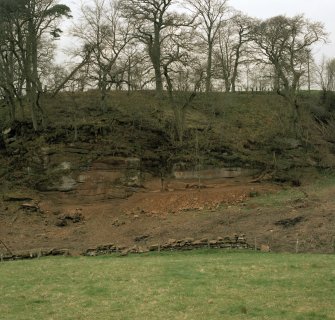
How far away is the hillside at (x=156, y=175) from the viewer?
1027 inches

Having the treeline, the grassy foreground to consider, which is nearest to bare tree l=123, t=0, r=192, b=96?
the treeline

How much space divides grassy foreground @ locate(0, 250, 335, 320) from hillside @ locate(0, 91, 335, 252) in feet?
19.2

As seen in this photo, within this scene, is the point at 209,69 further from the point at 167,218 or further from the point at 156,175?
the point at 167,218

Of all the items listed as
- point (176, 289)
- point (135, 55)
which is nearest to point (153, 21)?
point (135, 55)

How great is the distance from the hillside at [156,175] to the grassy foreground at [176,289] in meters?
5.87

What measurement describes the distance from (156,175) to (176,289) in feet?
73.6

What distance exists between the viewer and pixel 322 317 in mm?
9523

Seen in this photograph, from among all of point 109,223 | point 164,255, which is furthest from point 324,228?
point 109,223

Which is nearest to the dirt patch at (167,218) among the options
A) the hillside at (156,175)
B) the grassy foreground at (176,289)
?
the hillside at (156,175)

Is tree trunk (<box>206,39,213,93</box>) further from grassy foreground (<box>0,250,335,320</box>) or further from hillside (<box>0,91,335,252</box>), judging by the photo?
grassy foreground (<box>0,250,335,320</box>)

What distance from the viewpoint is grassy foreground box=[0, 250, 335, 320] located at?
34.2 feet

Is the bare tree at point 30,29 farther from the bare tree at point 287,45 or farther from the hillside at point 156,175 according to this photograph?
the bare tree at point 287,45

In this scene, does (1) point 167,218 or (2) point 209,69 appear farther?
(2) point 209,69

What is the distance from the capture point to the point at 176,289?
12.8 metres
